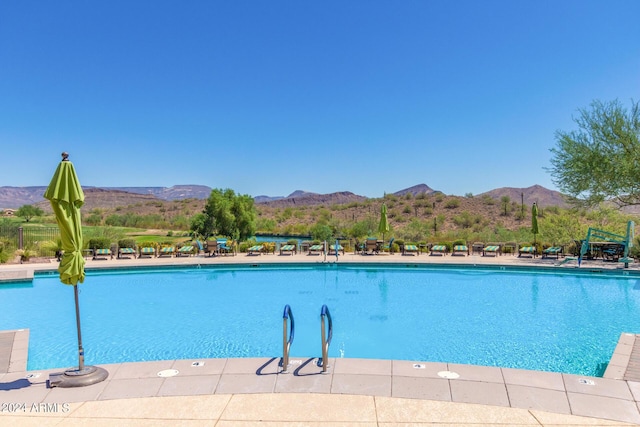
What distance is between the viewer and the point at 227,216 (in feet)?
65.3

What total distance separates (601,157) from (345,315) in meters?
11.9

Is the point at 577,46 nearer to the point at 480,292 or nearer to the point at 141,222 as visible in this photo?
the point at 480,292

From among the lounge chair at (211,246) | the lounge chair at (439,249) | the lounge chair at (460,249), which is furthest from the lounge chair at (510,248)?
the lounge chair at (211,246)

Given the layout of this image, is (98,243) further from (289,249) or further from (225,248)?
(289,249)

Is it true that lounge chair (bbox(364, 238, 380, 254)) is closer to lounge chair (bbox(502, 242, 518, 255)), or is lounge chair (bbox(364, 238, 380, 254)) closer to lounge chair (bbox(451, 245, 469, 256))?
lounge chair (bbox(451, 245, 469, 256))

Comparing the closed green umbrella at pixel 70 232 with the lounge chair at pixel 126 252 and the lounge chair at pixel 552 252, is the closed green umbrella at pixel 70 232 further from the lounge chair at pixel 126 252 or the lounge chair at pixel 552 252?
the lounge chair at pixel 552 252

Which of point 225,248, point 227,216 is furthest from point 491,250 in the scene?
point 227,216

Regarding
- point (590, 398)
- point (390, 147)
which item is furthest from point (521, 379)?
point (390, 147)

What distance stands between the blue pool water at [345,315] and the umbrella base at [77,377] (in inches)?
70.0

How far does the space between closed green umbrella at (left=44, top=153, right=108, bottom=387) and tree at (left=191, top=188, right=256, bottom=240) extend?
15536 millimetres

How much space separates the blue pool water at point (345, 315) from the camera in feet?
20.9

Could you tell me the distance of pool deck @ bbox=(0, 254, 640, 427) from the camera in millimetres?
3521

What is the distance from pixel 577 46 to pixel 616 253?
22.8ft

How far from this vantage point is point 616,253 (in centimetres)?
1371
